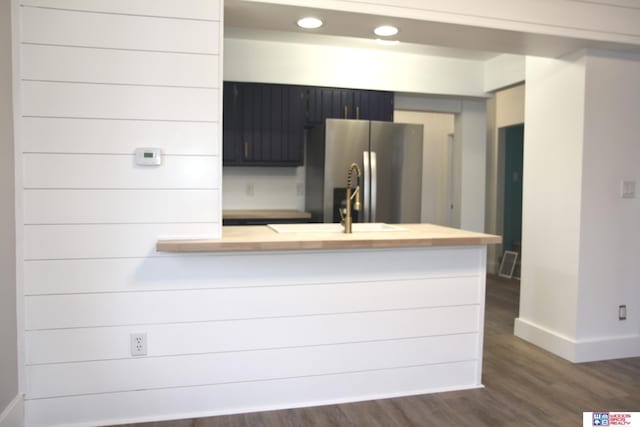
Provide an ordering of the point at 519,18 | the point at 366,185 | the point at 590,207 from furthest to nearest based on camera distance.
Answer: the point at 366,185 → the point at 590,207 → the point at 519,18

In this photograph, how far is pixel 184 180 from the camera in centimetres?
232

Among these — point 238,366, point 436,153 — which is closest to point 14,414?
point 238,366

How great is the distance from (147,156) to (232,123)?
7.44 feet

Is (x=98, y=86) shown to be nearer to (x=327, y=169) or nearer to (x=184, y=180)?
(x=184, y=180)

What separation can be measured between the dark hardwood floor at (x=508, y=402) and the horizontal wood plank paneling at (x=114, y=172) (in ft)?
3.65

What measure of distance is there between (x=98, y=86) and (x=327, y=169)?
242 cm

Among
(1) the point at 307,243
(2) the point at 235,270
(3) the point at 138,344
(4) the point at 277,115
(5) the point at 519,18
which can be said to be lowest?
(3) the point at 138,344

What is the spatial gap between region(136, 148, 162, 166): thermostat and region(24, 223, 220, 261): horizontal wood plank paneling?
288 mm

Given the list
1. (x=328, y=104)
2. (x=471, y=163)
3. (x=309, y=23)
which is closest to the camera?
(x=309, y=23)

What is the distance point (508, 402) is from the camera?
2.59 meters

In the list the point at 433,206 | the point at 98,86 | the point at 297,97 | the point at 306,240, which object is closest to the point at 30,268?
the point at 98,86

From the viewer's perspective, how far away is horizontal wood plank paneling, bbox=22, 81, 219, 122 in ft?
7.11

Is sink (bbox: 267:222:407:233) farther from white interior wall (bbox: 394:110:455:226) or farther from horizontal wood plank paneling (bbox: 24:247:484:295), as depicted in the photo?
Result: white interior wall (bbox: 394:110:455:226)

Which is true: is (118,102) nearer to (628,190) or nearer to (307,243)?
(307,243)
